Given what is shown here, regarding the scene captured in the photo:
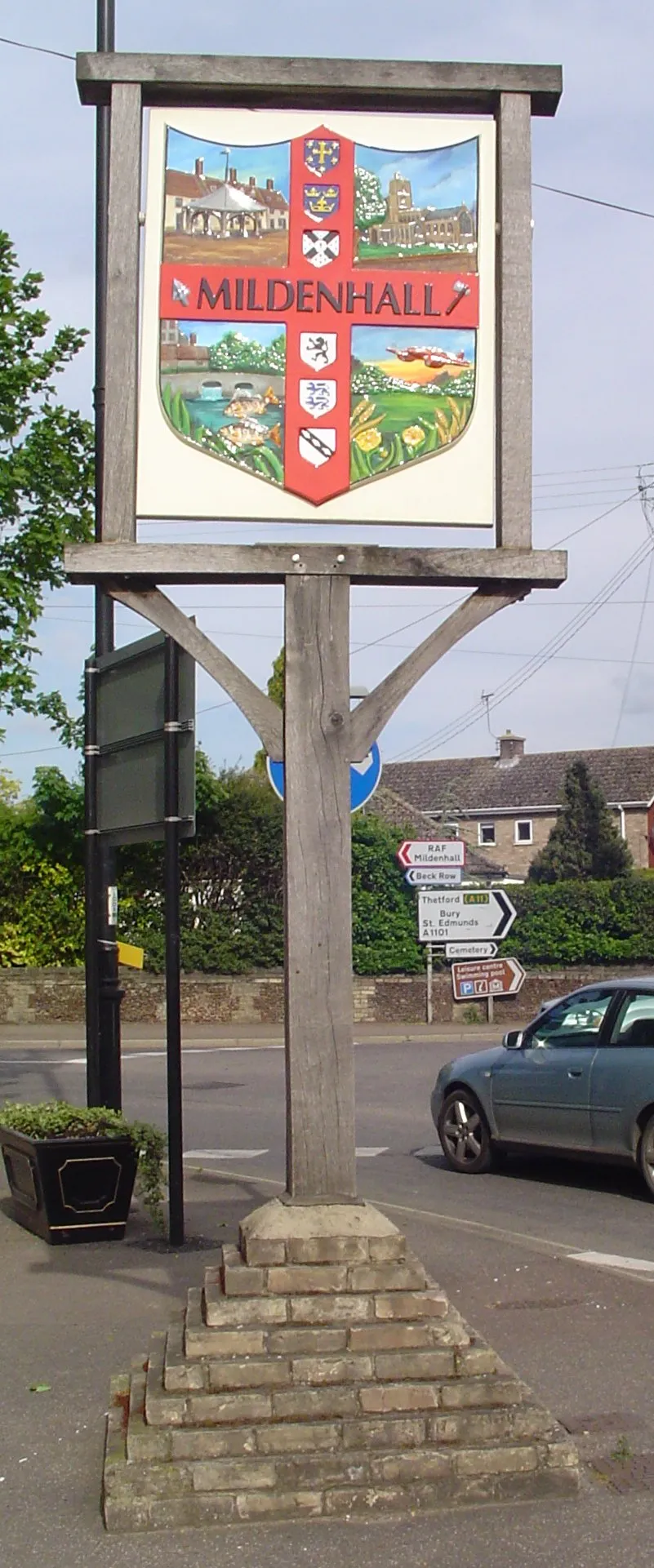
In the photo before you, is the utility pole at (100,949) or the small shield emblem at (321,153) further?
the utility pole at (100,949)

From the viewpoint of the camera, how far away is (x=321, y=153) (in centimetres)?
604

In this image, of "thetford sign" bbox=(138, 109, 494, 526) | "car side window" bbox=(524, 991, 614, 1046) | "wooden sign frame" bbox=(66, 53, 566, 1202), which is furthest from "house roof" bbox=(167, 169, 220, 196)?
"car side window" bbox=(524, 991, 614, 1046)

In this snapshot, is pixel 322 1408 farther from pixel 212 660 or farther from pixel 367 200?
pixel 367 200

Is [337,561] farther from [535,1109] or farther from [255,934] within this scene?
[255,934]

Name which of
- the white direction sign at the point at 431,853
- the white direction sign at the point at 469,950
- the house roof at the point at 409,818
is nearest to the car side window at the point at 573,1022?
the white direction sign at the point at 431,853

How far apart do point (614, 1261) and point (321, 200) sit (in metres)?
5.64

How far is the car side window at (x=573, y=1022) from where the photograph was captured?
1139 centimetres

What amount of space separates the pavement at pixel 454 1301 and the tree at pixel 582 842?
127 ft

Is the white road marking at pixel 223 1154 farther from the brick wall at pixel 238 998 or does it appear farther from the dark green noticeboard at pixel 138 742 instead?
the brick wall at pixel 238 998

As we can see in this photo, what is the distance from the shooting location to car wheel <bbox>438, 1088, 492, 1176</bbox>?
12.2 m

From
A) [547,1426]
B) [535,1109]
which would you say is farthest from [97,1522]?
[535,1109]

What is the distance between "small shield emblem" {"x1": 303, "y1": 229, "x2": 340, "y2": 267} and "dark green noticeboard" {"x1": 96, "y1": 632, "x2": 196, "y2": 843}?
306 cm

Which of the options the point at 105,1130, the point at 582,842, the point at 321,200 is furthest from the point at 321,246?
the point at 582,842

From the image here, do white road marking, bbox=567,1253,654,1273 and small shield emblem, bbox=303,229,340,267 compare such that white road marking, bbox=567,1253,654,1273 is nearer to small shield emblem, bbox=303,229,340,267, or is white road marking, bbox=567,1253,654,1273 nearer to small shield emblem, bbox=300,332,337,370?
small shield emblem, bbox=300,332,337,370
